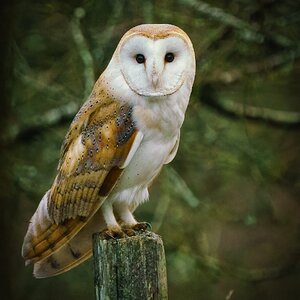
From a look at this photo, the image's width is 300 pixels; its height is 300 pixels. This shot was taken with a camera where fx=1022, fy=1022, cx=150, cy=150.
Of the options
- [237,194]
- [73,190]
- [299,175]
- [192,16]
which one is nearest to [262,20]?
[192,16]

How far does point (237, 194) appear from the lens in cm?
754

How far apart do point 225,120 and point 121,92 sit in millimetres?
2353

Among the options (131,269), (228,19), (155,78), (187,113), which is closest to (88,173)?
(155,78)

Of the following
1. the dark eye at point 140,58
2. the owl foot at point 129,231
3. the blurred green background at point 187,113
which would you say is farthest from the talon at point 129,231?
the blurred green background at point 187,113

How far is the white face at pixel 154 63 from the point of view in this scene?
13.0 ft

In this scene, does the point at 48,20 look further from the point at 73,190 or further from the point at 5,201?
the point at 73,190

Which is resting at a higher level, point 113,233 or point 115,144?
point 115,144

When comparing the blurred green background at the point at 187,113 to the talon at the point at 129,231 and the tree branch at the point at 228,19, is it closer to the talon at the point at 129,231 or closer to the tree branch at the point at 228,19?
the tree branch at the point at 228,19

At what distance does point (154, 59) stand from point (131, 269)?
870mm

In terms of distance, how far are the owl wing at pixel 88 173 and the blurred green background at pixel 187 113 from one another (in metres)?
1.49

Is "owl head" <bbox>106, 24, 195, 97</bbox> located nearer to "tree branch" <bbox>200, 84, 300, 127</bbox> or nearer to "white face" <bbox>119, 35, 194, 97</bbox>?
"white face" <bbox>119, 35, 194, 97</bbox>

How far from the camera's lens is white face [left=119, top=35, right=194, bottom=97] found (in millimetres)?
3977

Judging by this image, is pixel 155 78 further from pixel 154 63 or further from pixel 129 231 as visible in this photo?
pixel 129 231

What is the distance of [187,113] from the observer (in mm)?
6227
